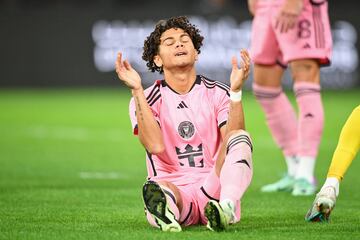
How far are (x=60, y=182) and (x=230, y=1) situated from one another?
1374 centimetres

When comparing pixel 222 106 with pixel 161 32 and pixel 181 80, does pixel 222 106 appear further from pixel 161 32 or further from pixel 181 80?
pixel 161 32

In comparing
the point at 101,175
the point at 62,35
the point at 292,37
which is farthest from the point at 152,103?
the point at 62,35

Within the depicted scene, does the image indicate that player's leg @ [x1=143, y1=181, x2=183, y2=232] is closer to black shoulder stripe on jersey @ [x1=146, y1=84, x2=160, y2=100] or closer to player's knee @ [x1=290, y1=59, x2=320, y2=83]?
black shoulder stripe on jersey @ [x1=146, y1=84, x2=160, y2=100]

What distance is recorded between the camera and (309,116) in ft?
24.9

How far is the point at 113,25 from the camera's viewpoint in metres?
19.2

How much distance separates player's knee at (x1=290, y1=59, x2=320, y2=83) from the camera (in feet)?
25.0

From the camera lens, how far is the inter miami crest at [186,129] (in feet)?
18.4

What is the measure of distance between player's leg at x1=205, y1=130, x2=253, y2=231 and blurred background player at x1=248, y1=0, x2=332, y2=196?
2.20m

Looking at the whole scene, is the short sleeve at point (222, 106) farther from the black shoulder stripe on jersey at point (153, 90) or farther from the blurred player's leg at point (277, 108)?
the blurred player's leg at point (277, 108)

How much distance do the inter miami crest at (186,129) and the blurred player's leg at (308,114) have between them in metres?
2.02

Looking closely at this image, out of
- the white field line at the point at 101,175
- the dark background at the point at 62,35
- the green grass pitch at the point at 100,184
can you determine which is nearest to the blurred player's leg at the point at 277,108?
the green grass pitch at the point at 100,184

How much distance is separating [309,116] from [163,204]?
276cm

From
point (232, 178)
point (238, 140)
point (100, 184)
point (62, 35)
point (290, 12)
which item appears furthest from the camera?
point (62, 35)

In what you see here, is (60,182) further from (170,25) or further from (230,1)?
(230,1)
